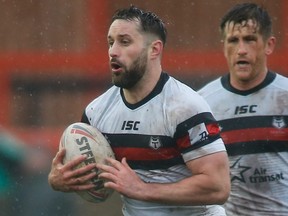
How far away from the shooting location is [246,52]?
6.59 m

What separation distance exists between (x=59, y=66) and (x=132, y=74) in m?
3.78

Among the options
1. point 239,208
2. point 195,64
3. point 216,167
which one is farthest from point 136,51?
point 195,64

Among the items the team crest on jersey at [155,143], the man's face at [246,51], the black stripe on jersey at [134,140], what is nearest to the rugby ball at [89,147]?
the black stripe on jersey at [134,140]

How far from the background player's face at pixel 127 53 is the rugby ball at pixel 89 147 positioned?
0.24 meters

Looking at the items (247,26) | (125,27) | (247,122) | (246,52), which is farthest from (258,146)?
(125,27)

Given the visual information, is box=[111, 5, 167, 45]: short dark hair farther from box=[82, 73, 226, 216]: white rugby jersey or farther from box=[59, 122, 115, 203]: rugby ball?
box=[59, 122, 115, 203]: rugby ball

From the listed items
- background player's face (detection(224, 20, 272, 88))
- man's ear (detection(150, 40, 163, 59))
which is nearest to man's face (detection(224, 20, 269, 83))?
background player's face (detection(224, 20, 272, 88))

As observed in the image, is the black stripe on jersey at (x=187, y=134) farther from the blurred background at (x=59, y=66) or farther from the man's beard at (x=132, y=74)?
the blurred background at (x=59, y=66)

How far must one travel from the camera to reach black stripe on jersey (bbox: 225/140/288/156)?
6527mm

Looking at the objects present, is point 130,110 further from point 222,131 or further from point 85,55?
point 85,55

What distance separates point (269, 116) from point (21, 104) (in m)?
3.46

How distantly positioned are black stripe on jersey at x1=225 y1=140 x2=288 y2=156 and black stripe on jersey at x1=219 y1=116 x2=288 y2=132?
0.27 ft

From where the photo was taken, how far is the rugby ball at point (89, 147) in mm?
5992

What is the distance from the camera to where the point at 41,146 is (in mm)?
9547
